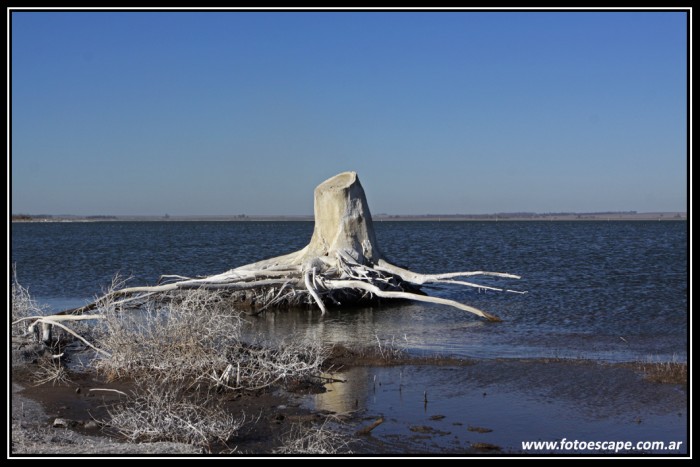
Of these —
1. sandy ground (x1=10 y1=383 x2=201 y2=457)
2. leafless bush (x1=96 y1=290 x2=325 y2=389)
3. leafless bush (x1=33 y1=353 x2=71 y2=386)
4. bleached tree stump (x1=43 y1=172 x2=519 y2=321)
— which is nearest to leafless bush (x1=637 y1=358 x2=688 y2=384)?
leafless bush (x1=96 y1=290 x2=325 y2=389)

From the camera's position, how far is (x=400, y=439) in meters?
7.91

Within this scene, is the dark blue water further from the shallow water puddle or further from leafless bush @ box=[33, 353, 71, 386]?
leafless bush @ box=[33, 353, 71, 386]

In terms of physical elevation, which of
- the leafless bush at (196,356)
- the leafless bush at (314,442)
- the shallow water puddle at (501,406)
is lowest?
the shallow water puddle at (501,406)

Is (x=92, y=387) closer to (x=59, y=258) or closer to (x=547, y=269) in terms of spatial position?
(x=547, y=269)

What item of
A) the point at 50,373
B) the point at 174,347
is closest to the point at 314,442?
the point at 174,347

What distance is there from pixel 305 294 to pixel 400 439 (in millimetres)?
11089

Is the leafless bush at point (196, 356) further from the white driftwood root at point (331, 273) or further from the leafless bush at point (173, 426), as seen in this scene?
the white driftwood root at point (331, 273)

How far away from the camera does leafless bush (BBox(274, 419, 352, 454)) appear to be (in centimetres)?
713

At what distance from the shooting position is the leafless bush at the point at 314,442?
7.13 meters

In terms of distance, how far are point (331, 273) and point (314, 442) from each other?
11735mm

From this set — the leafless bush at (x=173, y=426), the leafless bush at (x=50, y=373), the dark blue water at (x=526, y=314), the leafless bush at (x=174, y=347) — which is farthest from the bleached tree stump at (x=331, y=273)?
the leafless bush at (x=173, y=426)

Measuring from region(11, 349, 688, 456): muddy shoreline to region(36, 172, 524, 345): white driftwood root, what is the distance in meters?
5.65

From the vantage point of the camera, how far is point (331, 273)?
61.5 feet

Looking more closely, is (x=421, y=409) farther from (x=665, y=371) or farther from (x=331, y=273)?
(x=331, y=273)
